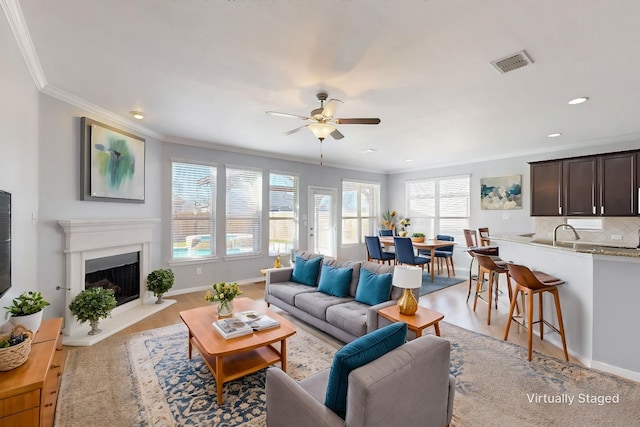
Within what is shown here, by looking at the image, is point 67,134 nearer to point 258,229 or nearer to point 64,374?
point 64,374

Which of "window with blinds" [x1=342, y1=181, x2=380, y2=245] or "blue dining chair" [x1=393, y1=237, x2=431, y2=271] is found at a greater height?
"window with blinds" [x1=342, y1=181, x2=380, y2=245]

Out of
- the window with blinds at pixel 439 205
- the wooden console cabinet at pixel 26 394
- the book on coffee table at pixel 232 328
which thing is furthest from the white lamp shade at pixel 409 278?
the window with blinds at pixel 439 205

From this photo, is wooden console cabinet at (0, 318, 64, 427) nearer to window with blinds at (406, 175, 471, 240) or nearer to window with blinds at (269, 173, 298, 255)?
window with blinds at (269, 173, 298, 255)

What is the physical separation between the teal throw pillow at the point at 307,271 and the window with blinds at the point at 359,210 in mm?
3557

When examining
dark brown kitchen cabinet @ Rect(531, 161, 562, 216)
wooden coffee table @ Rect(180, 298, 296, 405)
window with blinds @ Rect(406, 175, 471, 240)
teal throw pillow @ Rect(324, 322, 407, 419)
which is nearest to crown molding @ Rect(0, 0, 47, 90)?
wooden coffee table @ Rect(180, 298, 296, 405)

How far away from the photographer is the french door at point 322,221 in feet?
22.0

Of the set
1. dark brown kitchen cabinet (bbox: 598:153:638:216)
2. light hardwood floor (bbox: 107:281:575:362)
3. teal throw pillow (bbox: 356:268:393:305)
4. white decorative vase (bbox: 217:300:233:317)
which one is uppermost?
dark brown kitchen cabinet (bbox: 598:153:638:216)

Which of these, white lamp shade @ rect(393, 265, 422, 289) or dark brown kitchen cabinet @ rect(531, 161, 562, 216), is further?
dark brown kitchen cabinet @ rect(531, 161, 562, 216)

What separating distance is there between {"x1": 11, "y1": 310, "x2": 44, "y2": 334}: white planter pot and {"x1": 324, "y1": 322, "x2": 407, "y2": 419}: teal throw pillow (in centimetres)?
217

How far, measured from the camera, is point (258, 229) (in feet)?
19.0

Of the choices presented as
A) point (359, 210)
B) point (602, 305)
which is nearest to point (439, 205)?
point (359, 210)

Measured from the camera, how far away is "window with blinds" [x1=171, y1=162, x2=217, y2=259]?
4812mm

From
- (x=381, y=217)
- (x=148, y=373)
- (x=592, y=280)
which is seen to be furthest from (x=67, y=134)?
(x=381, y=217)

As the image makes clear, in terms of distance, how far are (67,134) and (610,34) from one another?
510 cm
